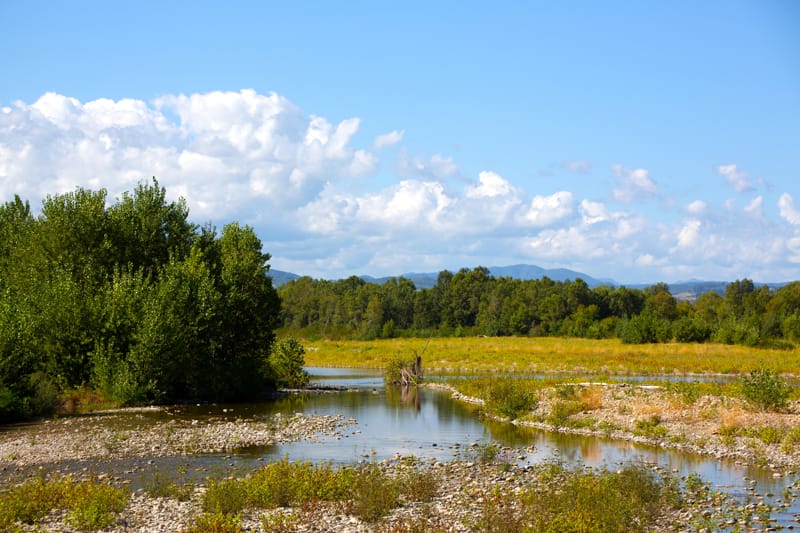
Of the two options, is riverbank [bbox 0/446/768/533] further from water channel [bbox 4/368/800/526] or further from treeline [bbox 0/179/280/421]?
treeline [bbox 0/179/280/421]

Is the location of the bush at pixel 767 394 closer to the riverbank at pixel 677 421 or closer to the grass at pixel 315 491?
the riverbank at pixel 677 421

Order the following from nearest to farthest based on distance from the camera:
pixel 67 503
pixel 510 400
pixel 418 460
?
pixel 67 503, pixel 418 460, pixel 510 400

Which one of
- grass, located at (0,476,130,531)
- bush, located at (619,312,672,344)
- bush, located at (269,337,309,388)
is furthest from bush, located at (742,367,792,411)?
bush, located at (619,312,672,344)

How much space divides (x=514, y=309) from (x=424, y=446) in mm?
114202

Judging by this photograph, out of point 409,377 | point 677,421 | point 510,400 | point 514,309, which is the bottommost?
point 677,421

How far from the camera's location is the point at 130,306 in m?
42.5

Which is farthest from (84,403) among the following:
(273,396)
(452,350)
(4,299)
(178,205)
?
(452,350)

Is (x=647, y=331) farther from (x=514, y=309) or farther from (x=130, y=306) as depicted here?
(x=130, y=306)

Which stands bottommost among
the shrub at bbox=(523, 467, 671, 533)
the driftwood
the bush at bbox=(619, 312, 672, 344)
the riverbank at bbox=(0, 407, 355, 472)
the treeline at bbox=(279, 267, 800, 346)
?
the riverbank at bbox=(0, 407, 355, 472)

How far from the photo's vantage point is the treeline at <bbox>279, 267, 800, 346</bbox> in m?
110

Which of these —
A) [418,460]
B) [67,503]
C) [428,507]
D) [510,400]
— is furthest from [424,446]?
[67,503]

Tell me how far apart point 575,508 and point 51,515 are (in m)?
13.2

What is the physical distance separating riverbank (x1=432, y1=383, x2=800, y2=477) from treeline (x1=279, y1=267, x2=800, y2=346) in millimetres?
50917

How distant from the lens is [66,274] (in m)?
43.8
